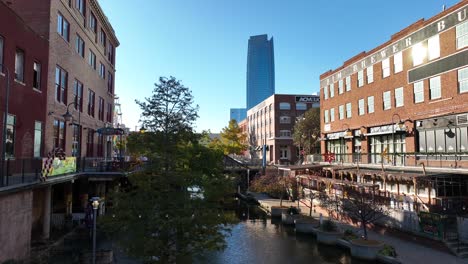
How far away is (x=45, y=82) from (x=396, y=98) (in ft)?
94.5

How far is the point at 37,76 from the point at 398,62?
29.3 metres

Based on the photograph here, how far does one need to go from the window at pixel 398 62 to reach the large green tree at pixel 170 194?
85.1 feet

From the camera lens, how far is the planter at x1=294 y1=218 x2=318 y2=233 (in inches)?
973

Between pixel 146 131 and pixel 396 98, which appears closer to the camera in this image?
pixel 146 131

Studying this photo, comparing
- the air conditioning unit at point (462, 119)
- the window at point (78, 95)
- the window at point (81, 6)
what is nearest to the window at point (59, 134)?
the window at point (78, 95)

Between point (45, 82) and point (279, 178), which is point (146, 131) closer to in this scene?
point (45, 82)

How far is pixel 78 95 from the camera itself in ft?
98.4

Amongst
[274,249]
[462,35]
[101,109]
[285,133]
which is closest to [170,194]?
[274,249]

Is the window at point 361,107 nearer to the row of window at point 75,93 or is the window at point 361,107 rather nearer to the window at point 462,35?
the window at point 462,35

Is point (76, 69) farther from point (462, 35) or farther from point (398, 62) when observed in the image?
point (462, 35)

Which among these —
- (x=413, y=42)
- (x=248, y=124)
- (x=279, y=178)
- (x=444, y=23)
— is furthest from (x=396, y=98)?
(x=248, y=124)

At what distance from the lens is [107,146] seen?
42.1m

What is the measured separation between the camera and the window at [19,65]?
19359mm

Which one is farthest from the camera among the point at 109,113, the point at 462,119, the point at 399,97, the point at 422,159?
the point at 109,113
